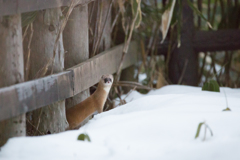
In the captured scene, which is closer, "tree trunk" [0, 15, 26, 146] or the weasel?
"tree trunk" [0, 15, 26, 146]

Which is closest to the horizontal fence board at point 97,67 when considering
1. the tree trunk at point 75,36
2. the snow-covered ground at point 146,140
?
the tree trunk at point 75,36

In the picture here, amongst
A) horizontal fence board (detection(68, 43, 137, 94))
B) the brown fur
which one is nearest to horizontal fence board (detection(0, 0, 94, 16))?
horizontal fence board (detection(68, 43, 137, 94))

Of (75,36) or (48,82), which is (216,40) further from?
(48,82)

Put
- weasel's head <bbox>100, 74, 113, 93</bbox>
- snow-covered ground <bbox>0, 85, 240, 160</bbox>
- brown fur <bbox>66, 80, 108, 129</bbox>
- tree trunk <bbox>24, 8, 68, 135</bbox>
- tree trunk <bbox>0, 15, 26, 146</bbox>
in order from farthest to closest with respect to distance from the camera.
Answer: weasel's head <bbox>100, 74, 113, 93</bbox> → brown fur <bbox>66, 80, 108, 129</bbox> → tree trunk <bbox>24, 8, 68, 135</bbox> → tree trunk <bbox>0, 15, 26, 146</bbox> → snow-covered ground <bbox>0, 85, 240, 160</bbox>

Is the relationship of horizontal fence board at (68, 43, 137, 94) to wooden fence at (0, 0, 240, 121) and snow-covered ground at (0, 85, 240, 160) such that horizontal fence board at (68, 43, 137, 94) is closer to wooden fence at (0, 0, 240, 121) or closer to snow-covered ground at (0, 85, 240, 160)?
wooden fence at (0, 0, 240, 121)

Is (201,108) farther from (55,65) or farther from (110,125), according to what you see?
(55,65)

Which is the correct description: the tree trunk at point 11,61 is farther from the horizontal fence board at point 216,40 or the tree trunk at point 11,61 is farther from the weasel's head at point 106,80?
the horizontal fence board at point 216,40

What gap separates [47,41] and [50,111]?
0.45m

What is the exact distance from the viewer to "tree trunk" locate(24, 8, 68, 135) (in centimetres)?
240

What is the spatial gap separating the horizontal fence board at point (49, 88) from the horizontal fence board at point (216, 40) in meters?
1.46

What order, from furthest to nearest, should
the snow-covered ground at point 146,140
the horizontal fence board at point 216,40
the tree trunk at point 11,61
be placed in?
the horizontal fence board at point 216,40 → the tree trunk at point 11,61 → the snow-covered ground at point 146,140

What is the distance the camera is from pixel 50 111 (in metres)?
2.45

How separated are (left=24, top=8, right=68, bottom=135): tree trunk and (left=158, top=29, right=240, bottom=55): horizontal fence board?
227 centimetres

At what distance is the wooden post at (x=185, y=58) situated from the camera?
4438mm
